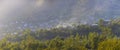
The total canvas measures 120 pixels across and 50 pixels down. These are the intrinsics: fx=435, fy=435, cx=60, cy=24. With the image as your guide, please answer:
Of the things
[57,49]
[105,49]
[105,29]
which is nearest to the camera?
[105,49]

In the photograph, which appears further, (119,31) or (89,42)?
(119,31)

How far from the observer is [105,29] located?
198 metres

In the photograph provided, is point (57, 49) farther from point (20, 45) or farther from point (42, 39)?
point (42, 39)

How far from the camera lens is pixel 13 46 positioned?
546 feet

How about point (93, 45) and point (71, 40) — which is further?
point (71, 40)

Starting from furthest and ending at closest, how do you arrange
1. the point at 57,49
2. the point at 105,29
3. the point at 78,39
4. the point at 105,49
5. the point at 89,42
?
the point at 105,29 < the point at 78,39 < the point at 89,42 < the point at 57,49 < the point at 105,49

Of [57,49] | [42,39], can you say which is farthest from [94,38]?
[42,39]

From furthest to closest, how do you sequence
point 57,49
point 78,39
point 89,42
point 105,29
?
point 105,29
point 78,39
point 89,42
point 57,49

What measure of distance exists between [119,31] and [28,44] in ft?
176

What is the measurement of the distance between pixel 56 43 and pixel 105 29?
40700mm

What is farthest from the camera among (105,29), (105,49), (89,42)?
(105,29)

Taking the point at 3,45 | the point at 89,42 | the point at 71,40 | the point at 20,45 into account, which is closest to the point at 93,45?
the point at 89,42

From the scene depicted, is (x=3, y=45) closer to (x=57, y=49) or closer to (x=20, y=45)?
(x=20, y=45)

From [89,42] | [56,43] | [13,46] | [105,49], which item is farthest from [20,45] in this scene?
[105,49]
